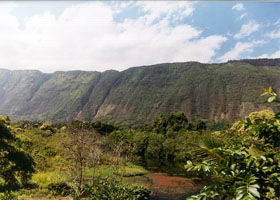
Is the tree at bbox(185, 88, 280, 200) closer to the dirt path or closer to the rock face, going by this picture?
the dirt path

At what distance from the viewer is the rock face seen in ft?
363

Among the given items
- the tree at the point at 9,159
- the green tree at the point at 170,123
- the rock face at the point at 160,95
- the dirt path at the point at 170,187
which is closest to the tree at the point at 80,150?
the tree at the point at 9,159

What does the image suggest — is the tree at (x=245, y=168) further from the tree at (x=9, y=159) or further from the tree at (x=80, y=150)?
the tree at (x=9, y=159)

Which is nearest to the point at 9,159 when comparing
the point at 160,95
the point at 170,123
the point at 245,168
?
the point at 245,168

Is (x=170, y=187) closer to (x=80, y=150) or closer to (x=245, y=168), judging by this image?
(x=80, y=150)

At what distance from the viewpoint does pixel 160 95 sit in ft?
461

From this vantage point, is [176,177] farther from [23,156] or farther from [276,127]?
[276,127]

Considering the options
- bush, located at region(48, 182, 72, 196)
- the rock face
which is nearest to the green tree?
bush, located at region(48, 182, 72, 196)

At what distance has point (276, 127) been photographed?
1828 mm

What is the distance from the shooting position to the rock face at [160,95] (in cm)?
11068

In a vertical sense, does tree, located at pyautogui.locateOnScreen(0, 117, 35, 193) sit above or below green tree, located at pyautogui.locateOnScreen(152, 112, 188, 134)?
above

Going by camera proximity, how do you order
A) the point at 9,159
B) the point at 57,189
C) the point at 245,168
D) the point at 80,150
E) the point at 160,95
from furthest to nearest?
the point at 160,95 < the point at 57,189 < the point at 9,159 < the point at 80,150 < the point at 245,168

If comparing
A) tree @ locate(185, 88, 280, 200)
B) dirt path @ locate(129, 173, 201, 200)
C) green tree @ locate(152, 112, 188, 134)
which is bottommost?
dirt path @ locate(129, 173, 201, 200)

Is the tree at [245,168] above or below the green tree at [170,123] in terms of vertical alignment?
above
